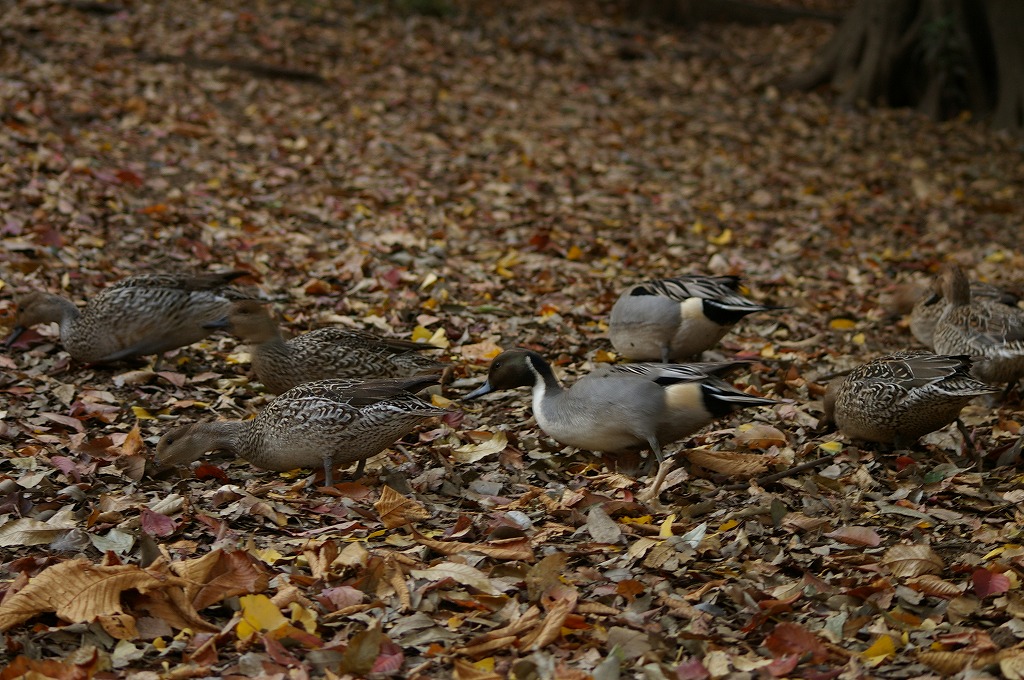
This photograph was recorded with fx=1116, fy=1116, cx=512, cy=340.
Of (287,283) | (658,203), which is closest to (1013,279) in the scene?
(658,203)

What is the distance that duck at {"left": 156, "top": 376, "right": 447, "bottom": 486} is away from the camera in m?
Answer: 5.28

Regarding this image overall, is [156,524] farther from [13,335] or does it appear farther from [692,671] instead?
[13,335]

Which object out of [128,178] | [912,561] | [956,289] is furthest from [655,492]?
[128,178]

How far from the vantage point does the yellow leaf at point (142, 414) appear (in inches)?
243

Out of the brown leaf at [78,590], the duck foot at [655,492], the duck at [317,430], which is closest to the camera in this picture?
the brown leaf at [78,590]

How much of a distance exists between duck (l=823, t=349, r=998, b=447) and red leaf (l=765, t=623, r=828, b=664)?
192 cm

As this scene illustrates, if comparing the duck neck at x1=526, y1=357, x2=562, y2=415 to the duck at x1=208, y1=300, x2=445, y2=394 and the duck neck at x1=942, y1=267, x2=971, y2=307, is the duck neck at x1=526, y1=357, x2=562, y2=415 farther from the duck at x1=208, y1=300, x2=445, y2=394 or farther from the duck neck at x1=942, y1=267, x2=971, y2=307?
the duck neck at x1=942, y1=267, x2=971, y2=307

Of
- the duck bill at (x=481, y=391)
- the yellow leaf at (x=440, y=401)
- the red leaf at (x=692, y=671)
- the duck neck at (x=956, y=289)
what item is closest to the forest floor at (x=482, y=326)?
the red leaf at (x=692, y=671)

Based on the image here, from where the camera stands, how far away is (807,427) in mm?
6352

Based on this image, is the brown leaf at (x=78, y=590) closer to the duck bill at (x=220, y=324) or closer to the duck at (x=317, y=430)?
the duck at (x=317, y=430)

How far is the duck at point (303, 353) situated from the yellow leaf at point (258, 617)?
2.31m

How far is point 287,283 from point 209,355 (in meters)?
1.31

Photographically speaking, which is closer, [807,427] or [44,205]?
[807,427]

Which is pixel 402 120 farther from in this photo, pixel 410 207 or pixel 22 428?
pixel 22 428
